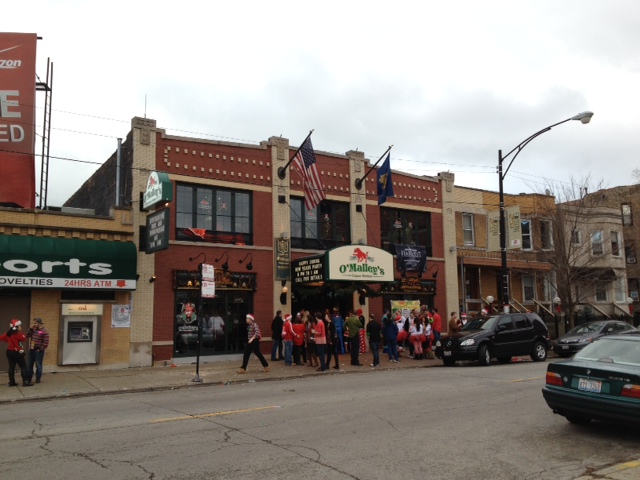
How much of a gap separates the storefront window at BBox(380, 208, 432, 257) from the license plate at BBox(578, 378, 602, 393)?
17468 millimetres

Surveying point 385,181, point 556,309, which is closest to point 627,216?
point 556,309

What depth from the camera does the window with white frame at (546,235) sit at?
96.0ft

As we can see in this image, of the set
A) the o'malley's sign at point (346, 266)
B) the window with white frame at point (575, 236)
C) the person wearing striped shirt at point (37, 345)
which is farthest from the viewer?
the window with white frame at point (575, 236)

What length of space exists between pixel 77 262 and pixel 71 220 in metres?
1.45

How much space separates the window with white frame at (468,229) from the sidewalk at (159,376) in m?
10.0

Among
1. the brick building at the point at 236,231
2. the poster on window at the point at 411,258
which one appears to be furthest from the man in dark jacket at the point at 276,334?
the poster on window at the point at 411,258

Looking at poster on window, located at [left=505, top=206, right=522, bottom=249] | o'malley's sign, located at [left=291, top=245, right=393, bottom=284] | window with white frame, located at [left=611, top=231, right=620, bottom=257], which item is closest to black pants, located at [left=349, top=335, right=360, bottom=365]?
o'malley's sign, located at [left=291, top=245, right=393, bottom=284]

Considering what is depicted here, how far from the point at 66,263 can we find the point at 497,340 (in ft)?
45.8

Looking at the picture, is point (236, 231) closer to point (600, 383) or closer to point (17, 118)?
point (17, 118)

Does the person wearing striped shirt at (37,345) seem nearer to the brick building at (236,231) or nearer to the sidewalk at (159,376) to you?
the sidewalk at (159,376)

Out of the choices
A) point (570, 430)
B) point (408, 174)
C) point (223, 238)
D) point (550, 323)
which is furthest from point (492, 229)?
point (570, 430)

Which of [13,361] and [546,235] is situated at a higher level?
[546,235]

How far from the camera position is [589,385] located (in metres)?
7.87

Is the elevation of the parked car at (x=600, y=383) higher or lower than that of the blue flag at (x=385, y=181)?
lower
